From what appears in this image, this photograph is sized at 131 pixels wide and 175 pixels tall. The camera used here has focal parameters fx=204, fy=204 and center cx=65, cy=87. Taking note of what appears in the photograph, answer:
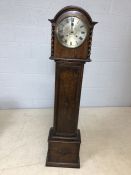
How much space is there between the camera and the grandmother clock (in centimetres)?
138

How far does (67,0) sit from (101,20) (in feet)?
1.45

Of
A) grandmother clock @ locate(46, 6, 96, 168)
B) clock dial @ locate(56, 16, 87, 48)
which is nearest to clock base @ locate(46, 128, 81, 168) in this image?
grandmother clock @ locate(46, 6, 96, 168)

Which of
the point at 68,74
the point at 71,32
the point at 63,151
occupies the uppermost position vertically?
the point at 71,32

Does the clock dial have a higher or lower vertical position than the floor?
higher

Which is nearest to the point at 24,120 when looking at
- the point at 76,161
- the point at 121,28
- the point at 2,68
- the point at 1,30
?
the point at 2,68

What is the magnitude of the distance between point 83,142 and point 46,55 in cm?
107

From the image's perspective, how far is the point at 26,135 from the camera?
217 centimetres

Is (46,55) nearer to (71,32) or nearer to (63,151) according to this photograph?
(71,32)

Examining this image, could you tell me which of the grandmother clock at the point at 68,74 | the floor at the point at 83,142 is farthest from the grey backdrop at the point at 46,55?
the grandmother clock at the point at 68,74

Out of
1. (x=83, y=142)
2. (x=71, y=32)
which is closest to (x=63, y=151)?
(x=83, y=142)

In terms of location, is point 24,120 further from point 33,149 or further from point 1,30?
point 1,30

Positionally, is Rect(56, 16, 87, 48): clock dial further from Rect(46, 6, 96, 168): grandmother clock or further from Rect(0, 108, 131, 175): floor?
Rect(0, 108, 131, 175): floor

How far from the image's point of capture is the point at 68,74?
5.04 ft

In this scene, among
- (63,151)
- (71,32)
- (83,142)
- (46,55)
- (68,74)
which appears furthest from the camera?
(46,55)
